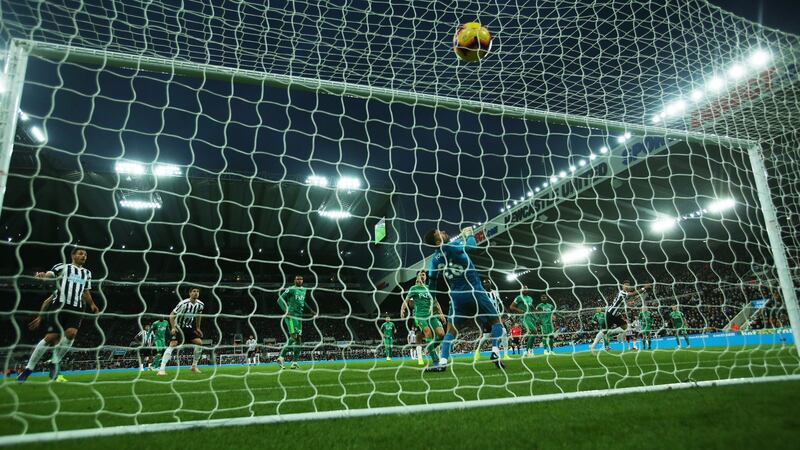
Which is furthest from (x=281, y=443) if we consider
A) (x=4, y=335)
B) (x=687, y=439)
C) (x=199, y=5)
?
(x=4, y=335)

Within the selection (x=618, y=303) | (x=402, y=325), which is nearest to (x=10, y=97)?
(x=618, y=303)

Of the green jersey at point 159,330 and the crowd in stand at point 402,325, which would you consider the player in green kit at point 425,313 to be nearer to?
the crowd in stand at point 402,325

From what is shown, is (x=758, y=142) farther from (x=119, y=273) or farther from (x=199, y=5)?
(x=119, y=273)

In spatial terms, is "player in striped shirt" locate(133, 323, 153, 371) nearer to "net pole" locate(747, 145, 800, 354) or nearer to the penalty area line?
the penalty area line

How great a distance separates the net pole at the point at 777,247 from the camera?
424 centimetres

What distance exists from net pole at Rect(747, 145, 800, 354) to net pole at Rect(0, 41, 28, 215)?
6628 mm

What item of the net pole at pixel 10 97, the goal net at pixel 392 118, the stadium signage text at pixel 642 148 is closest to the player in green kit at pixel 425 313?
the goal net at pixel 392 118

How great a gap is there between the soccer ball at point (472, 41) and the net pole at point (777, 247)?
3.38 m

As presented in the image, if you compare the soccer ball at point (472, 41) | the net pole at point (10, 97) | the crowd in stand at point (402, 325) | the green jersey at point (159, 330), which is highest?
the soccer ball at point (472, 41)

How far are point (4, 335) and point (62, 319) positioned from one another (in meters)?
20.5

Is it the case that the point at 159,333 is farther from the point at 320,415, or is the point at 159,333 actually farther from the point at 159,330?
the point at 320,415

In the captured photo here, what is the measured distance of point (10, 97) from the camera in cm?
292

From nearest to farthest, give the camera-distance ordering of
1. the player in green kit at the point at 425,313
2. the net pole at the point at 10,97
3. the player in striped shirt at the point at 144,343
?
the net pole at the point at 10,97 → the player in striped shirt at the point at 144,343 → the player in green kit at the point at 425,313

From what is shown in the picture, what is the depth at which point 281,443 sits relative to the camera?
2.05 metres
